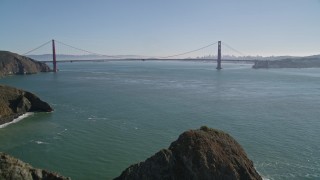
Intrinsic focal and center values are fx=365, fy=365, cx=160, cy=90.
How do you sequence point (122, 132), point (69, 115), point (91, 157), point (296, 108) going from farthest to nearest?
1. point (296, 108)
2. point (69, 115)
3. point (122, 132)
4. point (91, 157)

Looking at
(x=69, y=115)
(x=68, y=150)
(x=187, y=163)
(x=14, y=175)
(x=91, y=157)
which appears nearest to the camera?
(x=14, y=175)

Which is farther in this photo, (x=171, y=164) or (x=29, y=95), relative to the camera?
(x=29, y=95)

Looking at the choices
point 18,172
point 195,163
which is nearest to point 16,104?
point 18,172

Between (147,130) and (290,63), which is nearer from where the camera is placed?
(147,130)

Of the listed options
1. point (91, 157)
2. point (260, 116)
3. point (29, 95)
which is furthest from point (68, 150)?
point (260, 116)

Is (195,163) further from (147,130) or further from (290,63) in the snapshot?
(290,63)

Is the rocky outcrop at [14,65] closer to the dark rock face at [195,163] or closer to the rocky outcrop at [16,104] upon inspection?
the rocky outcrop at [16,104]

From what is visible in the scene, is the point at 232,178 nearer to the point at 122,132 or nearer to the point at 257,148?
the point at 257,148
